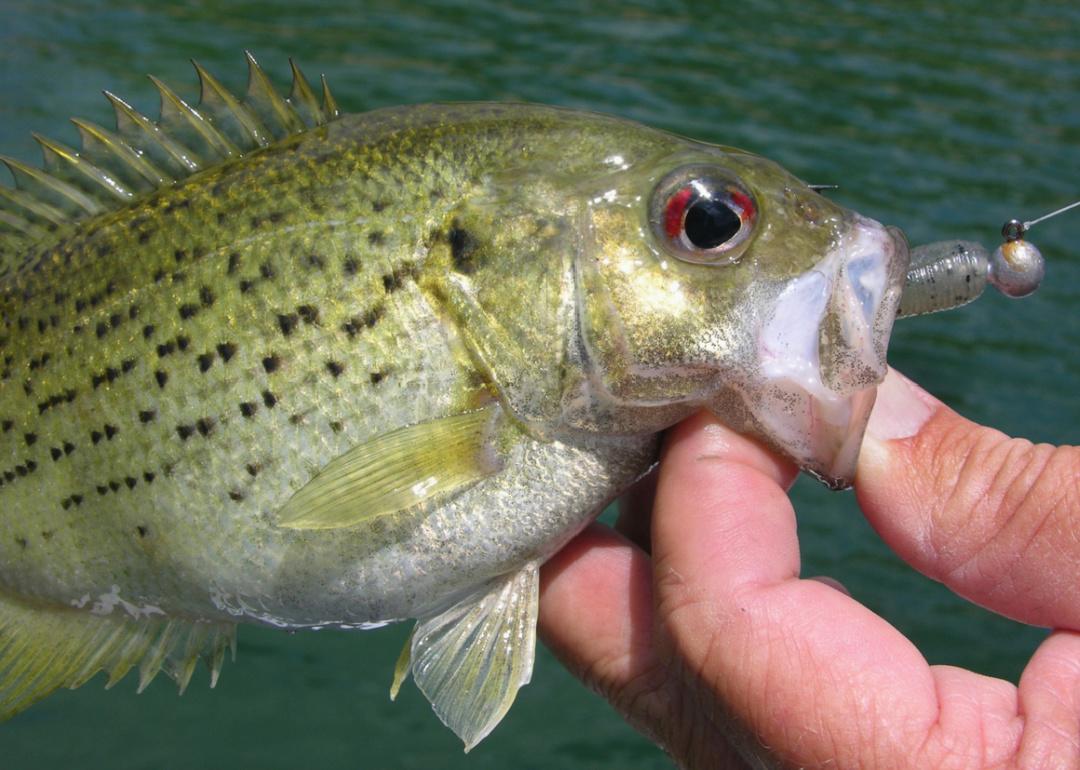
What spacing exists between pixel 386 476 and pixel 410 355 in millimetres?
300

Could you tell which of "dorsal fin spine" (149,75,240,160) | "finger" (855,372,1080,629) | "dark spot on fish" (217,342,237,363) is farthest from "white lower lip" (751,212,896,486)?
"dorsal fin spine" (149,75,240,160)

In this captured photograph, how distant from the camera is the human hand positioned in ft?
8.15

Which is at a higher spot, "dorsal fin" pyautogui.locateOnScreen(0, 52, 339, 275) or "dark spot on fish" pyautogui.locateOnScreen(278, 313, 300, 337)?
"dorsal fin" pyautogui.locateOnScreen(0, 52, 339, 275)

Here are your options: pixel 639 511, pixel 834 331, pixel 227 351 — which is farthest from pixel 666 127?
pixel 227 351

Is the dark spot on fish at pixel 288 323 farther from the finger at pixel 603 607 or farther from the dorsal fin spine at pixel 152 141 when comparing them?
the finger at pixel 603 607

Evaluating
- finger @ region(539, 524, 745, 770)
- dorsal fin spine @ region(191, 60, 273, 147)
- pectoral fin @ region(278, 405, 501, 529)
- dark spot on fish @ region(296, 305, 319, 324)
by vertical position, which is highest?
dorsal fin spine @ region(191, 60, 273, 147)

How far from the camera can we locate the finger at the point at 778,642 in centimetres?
248

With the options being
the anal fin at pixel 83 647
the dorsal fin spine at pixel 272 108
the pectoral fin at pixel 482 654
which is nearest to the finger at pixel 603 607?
the pectoral fin at pixel 482 654

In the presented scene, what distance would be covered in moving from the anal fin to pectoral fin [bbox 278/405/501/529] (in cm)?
72

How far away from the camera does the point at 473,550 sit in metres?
2.88

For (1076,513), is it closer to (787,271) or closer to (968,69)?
(787,271)

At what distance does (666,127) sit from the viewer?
1056 centimetres

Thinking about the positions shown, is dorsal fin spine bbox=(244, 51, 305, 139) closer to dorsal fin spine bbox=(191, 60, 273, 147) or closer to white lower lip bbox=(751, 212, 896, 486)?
dorsal fin spine bbox=(191, 60, 273, 147)

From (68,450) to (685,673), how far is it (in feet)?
5.55
